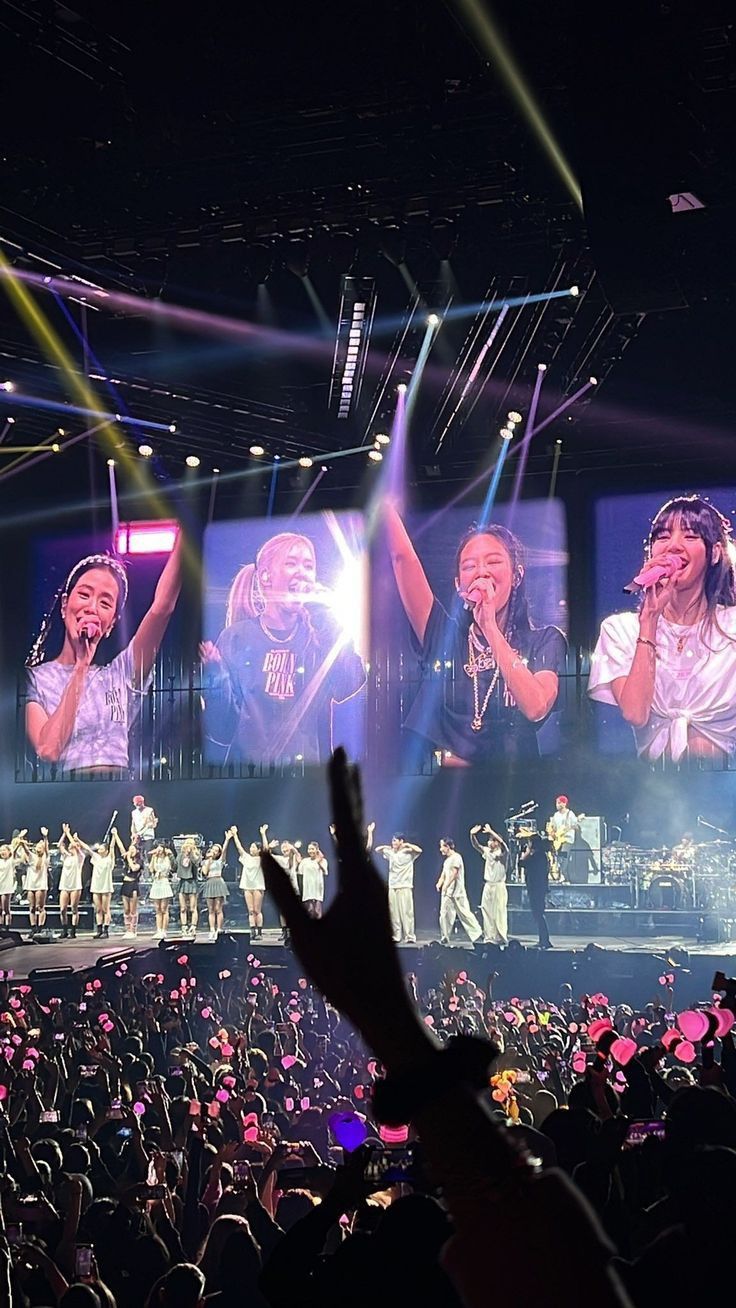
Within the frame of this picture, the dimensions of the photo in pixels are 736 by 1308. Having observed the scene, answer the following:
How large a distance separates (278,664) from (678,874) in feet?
18.6

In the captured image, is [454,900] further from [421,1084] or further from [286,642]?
[421,1084]

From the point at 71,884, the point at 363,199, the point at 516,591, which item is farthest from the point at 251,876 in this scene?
the point at 363,199

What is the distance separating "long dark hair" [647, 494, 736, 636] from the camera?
14859 millimetres

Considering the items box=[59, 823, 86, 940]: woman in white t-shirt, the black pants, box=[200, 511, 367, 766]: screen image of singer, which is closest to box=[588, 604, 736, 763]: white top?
the black pants

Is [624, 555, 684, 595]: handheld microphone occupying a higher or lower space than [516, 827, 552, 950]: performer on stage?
higher

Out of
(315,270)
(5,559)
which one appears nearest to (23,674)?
(5,559)

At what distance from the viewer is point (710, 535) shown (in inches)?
593

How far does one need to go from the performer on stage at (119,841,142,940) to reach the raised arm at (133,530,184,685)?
2.36 m

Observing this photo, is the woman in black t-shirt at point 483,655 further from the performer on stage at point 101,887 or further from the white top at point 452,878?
the performer on stage at point 101,887

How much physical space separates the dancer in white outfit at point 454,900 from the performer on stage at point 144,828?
3.97 meters

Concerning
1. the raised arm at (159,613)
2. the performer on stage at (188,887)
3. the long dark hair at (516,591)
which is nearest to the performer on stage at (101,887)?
the performer on stage at (188,887)

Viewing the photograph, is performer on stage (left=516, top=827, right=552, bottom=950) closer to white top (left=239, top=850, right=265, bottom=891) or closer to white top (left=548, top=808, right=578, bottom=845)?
white top (left=548, top=808, right=578, bottom=845)

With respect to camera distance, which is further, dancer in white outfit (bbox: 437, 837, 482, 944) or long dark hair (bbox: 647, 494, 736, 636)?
dancer in white outfit (bbox: 437, 837, 482, 944)

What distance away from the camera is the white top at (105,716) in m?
17.2
